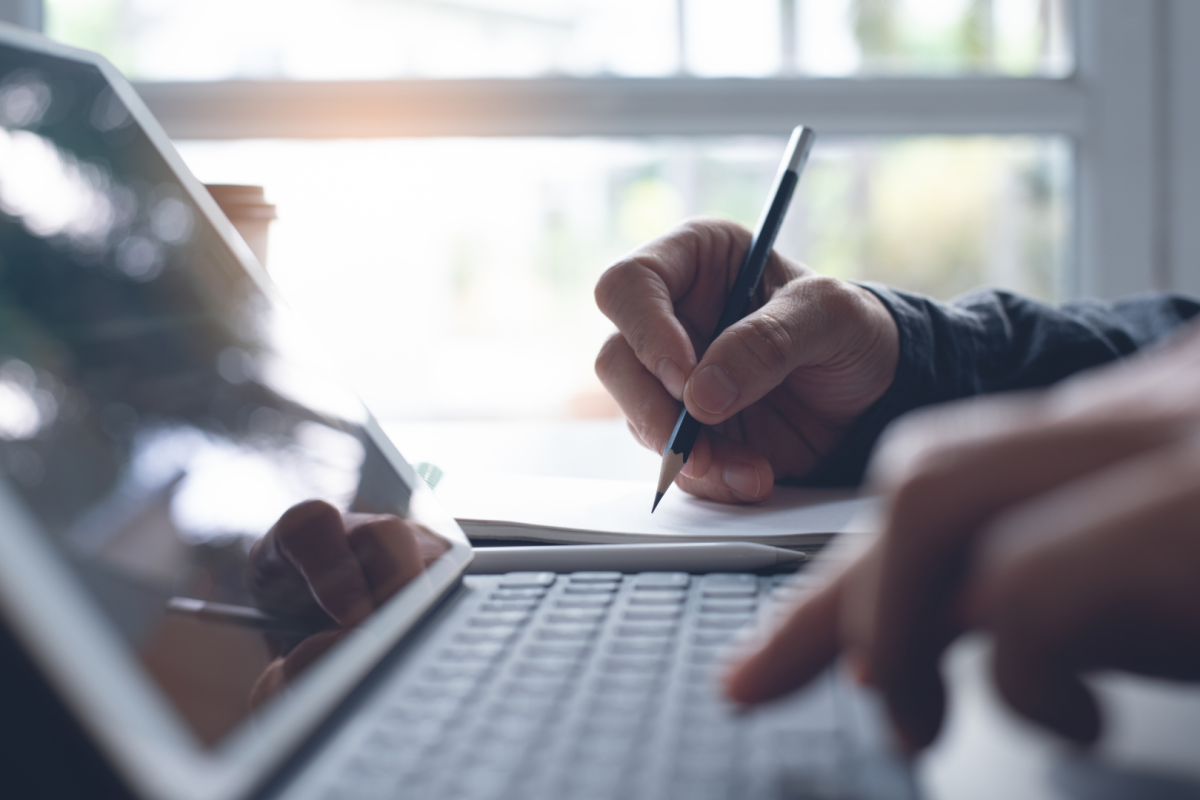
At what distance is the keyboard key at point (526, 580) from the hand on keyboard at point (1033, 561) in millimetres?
149

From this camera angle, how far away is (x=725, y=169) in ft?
3.63

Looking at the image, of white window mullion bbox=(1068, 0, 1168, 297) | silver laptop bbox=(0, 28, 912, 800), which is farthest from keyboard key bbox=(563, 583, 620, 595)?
white window mullion bbox=(1068, 0, 1168, 297)

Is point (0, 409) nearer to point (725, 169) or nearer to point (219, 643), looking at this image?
point (219, 643)

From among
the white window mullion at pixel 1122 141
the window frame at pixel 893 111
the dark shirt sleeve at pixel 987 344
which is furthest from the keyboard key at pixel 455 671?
the white window mullion at pixel 1122 141

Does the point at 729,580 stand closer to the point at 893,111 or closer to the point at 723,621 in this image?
the point at 723,621

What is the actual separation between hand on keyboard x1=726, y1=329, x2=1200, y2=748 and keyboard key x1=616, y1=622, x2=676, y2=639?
7cm

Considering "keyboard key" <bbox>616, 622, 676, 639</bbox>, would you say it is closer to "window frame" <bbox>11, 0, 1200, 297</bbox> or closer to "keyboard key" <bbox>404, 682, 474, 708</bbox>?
"keyboard key" <bbox>404, 682, 474, 708</bbox>

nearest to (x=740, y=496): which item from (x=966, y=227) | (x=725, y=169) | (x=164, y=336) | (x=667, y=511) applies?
(x=667, y=511)

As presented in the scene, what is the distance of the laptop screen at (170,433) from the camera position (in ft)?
0.68

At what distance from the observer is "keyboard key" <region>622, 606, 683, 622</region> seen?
0.28m

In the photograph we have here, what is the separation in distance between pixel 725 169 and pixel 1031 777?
100 centimetres

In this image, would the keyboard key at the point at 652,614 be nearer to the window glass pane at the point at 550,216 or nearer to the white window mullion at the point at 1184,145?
the window glass pane at the point at 550,216

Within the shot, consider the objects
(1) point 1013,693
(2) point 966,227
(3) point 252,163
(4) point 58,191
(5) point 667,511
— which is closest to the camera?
(1) point 1013,693

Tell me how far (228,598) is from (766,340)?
337 mm
